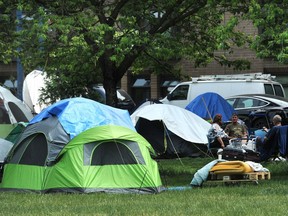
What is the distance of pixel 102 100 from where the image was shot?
26078 millimetres

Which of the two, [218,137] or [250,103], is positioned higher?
[218,137]

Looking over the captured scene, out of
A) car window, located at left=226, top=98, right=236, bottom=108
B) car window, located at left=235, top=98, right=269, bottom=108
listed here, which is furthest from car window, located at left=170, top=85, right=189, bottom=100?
car window, located at left=235, top=98, right=269, bottom=108

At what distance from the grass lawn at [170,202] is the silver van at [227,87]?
11054 mm

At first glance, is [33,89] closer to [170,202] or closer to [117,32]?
[117,32]

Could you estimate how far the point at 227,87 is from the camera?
26.2 m

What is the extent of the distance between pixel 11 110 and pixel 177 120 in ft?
15.7

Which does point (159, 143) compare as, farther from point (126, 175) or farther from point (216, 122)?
point (126, 175)

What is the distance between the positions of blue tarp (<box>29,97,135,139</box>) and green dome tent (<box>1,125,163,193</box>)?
566 mm

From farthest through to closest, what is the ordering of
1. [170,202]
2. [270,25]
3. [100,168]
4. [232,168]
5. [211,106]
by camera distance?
[211,106], [270,25], [232,168], [100,168], [170,202]

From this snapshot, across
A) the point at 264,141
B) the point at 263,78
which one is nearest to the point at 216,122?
the point at 264,141

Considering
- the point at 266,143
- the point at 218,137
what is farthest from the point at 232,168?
the point at 218,137

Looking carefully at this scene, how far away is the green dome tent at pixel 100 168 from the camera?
13312 mm

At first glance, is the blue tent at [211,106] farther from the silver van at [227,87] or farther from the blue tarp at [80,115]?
the blue tarp at [80,115]

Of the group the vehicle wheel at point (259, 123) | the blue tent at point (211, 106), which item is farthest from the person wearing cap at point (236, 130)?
the blue tent at point (211, 106)
